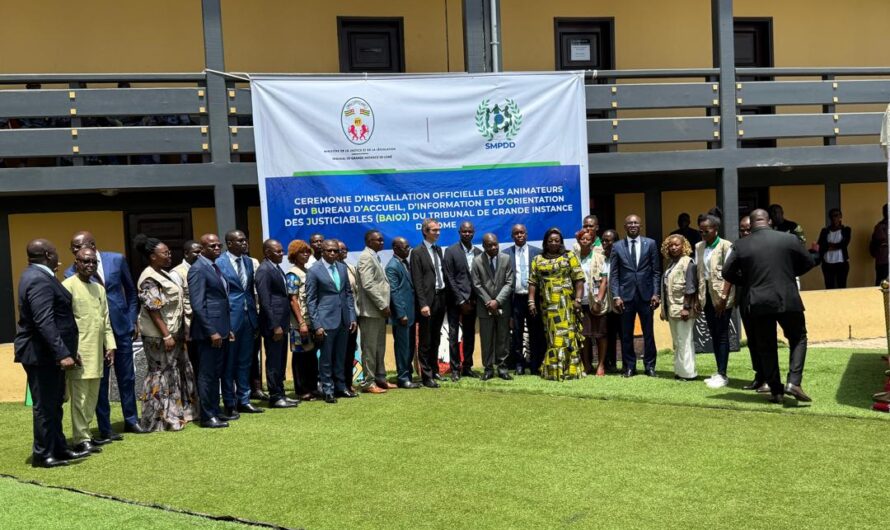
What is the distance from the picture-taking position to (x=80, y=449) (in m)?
7.43

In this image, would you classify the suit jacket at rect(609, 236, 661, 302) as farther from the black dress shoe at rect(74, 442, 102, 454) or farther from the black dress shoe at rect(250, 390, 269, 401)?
the black dress shoe at rect(74, 442, 102, 454)

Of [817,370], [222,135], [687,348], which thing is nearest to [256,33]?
[222,135]

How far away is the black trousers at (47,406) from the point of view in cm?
695

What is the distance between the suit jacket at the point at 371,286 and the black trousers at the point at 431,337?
0.60 m

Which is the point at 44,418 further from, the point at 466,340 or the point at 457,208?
the point at 457,208

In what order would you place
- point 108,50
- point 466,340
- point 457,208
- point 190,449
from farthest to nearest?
point 108,50
point 457,208
point 466,340
point 190,449

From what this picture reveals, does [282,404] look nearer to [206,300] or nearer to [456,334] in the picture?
[206,300]

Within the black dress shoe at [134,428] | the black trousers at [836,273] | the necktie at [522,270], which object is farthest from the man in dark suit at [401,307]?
the black trousers at [836,273]

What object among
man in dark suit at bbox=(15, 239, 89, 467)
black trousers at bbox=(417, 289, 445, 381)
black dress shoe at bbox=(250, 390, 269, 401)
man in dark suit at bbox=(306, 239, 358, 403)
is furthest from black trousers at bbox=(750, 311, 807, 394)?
man in dark suit at bbox=(15, 239, 89, 467)

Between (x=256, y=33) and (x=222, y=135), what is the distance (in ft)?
9.90

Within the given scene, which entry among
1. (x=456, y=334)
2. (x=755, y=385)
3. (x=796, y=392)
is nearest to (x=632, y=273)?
(x=755, y=385)

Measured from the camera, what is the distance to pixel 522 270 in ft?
34.7

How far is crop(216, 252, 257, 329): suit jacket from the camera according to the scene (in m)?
8.73

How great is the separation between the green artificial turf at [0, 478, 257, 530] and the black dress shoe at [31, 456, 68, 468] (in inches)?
31.4
